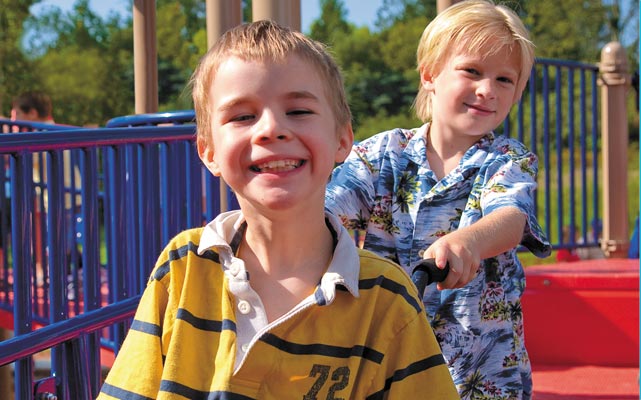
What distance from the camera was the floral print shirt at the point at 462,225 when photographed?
248cm

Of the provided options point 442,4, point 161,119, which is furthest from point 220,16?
point 442,4

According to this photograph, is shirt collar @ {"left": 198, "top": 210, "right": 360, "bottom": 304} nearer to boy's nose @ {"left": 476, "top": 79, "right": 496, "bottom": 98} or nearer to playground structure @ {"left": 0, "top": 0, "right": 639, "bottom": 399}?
boy's nose @ {"left": 476, "top": 79, "right": 496, "bottom": 98}

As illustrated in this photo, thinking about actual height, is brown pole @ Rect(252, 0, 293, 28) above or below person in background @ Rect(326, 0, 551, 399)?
above

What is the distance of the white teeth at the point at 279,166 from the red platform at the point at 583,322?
346cm

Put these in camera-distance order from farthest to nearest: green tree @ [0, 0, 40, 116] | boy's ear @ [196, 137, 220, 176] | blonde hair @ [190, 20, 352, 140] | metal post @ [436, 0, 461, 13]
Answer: green tree @ [0, 0, 40, 116]
metal post @ [436, 0, 461, 13]
boy's ear @ [196, 137, 220, 176]
blonde hair @ [190, 20, 352, 140]

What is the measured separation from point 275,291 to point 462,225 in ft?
2.80

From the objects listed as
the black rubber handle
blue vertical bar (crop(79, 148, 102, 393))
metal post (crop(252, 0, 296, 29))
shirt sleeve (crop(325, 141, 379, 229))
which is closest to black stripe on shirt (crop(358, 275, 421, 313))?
the black rubber handle

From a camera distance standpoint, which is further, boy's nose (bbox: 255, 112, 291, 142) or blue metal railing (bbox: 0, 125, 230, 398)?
blue metal railing (bbox: 0, 125, 230, 398)

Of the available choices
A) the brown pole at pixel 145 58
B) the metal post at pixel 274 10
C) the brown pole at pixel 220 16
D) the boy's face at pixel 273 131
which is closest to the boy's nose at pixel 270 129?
the boy's face at pixel 273 131

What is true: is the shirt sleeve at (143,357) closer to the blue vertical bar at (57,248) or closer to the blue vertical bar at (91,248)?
the blue vertical bar at (57,248)

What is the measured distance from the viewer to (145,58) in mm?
5961

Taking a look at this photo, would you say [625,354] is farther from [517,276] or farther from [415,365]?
[415,365]

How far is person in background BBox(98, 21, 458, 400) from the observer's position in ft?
5.42

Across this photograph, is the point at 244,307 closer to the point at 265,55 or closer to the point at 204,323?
the point at 204,323
